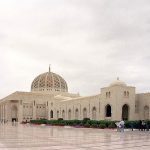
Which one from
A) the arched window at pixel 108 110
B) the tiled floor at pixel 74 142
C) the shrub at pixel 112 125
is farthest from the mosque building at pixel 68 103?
the tiled floor at pixel 74 142

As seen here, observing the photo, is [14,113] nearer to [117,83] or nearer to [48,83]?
[48,83]

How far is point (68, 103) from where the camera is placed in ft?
163

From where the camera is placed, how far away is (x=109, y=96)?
120 ft

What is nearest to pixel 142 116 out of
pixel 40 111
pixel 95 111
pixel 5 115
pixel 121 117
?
pixel 121 117

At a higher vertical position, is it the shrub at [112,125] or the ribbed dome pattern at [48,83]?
the ribbed dome pattern at [48,83]

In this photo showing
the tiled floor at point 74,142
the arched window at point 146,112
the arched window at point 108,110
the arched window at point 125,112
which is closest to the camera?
the tiled floor at point 74,142

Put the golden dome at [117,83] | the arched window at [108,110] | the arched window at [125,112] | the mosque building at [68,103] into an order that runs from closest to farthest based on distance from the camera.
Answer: the mosque building at [68,103], the golden dome at [117,83], the arched window at [125,112], the arched window at [108,110]

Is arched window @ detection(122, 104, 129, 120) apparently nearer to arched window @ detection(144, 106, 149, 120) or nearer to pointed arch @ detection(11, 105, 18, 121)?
arched window @ detection(144, 106, 149, 120)

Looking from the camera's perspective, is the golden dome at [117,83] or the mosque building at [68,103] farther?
the golden dome at [117,83]

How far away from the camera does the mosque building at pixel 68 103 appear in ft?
116

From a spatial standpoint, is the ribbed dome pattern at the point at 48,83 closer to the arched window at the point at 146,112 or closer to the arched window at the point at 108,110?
the arched window at the point at 108,110

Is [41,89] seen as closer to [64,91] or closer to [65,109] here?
[64,91]

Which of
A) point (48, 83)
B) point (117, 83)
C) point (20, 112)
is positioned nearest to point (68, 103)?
point (20, 112)

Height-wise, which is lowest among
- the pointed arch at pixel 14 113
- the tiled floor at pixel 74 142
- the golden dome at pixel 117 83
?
the pointed arch at pixel 14 113
